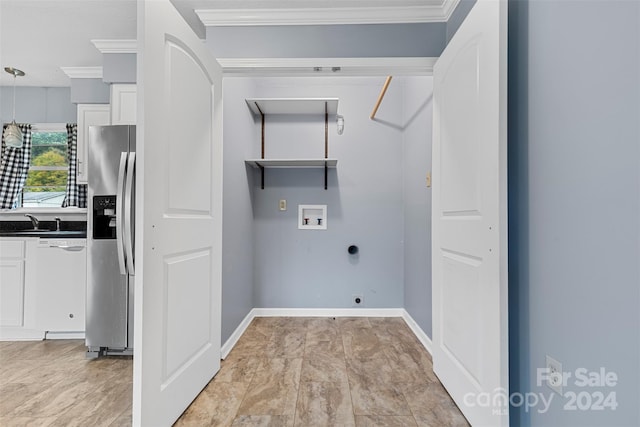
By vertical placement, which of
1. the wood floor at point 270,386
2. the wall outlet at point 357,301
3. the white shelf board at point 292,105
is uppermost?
the white shelf board at point 292,105

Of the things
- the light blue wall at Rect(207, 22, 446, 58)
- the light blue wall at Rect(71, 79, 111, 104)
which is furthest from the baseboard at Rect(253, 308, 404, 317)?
the light blue wall at Rect(71, 79, 111, 104)

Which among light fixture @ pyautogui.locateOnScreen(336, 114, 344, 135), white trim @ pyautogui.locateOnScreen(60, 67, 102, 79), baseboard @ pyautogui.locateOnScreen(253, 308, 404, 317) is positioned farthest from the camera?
baseboard @ pyautogui.locateOnScreen(253, 308, 404, 317)

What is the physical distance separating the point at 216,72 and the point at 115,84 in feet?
4.92

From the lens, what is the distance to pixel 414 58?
88.6 inches

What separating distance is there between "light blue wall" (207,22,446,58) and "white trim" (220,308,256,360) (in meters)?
2.09

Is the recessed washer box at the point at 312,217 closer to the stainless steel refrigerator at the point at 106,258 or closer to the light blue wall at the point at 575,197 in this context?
the stainless steel refrigerator at the point at 106,258

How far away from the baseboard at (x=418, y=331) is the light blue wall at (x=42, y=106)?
430cm

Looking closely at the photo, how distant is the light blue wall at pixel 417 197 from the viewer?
2812 mm

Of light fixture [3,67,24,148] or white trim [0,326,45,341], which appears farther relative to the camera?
light fixture [3,67,24,148]

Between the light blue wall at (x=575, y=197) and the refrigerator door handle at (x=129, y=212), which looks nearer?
the light blue wall at (x=575, y=197)

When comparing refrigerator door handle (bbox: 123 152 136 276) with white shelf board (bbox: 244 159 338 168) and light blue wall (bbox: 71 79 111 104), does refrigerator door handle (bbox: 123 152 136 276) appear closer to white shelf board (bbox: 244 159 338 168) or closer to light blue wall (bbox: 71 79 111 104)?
white shelf board (bbox: 244 159 338 168)

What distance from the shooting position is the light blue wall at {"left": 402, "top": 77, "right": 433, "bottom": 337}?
281 cm

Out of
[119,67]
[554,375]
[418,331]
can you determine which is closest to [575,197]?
[554,375]

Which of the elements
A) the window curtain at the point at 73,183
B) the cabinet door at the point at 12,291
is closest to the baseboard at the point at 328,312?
the cabinet door at the point at 12,291
